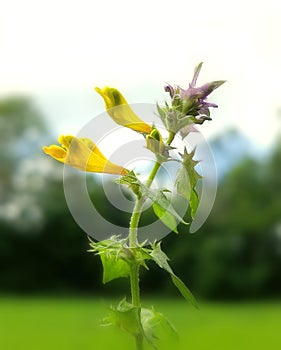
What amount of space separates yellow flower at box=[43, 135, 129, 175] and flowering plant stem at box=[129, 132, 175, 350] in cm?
7

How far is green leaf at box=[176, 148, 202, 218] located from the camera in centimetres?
78

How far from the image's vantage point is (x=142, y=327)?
0.80 m

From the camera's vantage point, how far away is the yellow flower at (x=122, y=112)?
2.74 feet

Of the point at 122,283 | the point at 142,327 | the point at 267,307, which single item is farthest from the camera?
the point at 267,307

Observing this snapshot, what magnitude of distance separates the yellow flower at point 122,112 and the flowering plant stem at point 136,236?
0.24 ft

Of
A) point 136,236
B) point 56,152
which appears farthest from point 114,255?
point 56,152

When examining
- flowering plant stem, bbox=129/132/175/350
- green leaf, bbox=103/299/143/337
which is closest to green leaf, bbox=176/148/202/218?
flowering plant stem, bbox=129/132/175/350

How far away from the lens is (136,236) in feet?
2.65

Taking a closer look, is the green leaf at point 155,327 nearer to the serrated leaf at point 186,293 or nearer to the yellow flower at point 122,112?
the serrated leaf at point 186,293

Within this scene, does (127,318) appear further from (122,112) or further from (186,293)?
(122,112)

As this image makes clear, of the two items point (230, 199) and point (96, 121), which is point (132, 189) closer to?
point (96, 121)

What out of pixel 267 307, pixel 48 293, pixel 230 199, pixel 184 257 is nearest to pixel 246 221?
pixel 230 199

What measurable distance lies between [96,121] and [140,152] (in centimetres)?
7

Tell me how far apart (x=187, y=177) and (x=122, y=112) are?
134 mm
